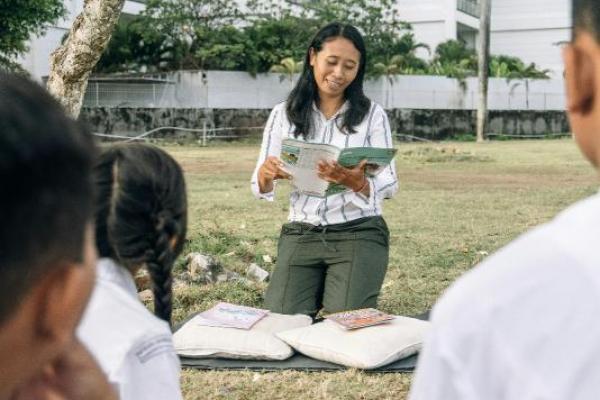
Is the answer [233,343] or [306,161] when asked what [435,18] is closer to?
[306,161]

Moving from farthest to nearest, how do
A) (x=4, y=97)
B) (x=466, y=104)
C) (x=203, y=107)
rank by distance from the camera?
(x=466, y=104), (x=203, y=107), (x=4, y=97)

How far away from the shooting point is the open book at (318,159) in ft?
12.6

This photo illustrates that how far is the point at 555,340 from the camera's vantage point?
832mm

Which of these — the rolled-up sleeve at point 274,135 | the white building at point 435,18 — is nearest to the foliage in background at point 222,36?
the white building at point 435,18

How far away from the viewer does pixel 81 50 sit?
565cm

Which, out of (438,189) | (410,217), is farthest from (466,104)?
(410,217)

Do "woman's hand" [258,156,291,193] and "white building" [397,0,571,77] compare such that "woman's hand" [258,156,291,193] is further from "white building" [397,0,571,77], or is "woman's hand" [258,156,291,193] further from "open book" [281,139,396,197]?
"white building" [397,0,571,77]

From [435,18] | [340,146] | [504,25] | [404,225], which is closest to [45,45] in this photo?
[435,18]

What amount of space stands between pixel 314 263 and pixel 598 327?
3469 millimetres

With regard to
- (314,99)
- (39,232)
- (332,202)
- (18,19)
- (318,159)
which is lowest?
(332,202)

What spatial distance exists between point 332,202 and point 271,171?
381mm

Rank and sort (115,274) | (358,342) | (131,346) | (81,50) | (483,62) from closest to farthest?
1. (131,346)
2. (115,274)
3. (358,342)
4. (81,50)
5. (483,62)

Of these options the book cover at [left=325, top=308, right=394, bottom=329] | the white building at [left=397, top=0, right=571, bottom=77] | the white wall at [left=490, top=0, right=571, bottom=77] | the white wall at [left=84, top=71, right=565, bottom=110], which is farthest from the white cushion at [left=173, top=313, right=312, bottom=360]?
the white wall at [left=490, top=0, right=571, bottom=77]

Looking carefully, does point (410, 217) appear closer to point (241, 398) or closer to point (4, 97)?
point (241, 398)
